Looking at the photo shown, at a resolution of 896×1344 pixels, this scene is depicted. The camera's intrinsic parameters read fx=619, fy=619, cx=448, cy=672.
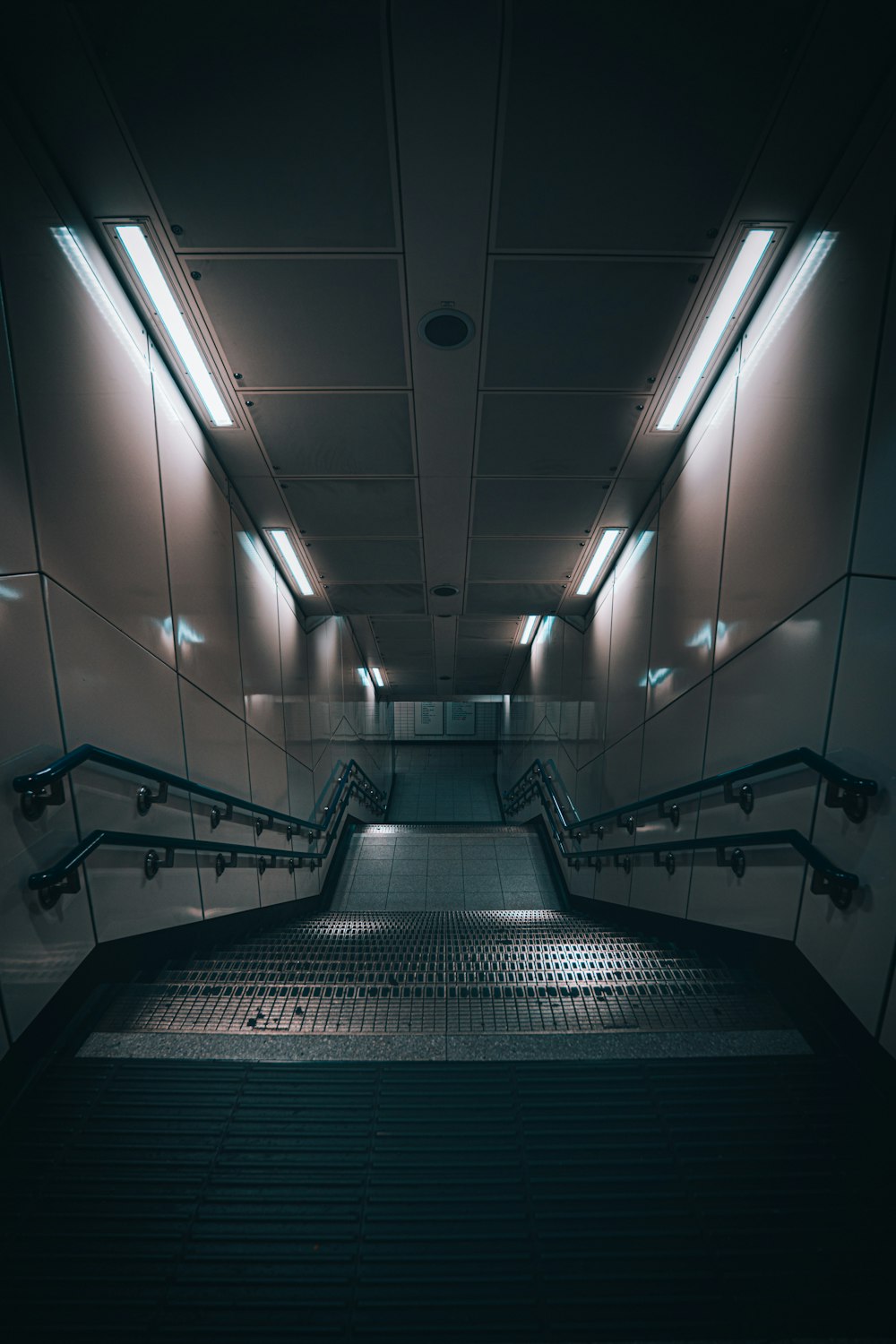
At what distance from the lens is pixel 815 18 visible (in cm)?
175

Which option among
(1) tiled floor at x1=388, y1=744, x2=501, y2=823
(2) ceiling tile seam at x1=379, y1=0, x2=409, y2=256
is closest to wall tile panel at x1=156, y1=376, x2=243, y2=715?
(2) ceiling tile seam at x1=379, y1=0, x2=409, y2=256

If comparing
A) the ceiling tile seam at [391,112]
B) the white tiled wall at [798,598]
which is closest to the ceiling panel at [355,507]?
the white tiled wall at [798,598]

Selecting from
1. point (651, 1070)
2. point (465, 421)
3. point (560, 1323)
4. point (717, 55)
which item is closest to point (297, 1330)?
point (560, 1323)

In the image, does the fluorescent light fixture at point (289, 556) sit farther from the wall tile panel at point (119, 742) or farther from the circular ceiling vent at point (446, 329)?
the circular ceiling vent at point (446, 329)

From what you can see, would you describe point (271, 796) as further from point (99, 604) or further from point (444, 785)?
point (444, 785)

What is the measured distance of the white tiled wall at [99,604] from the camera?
1906 mm

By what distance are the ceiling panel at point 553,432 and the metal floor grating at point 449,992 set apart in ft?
9.73

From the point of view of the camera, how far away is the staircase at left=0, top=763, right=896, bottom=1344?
1278mm

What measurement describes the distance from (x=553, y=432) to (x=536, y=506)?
101cm

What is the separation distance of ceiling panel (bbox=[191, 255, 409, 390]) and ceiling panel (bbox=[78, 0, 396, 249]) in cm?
12

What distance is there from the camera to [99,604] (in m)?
2.45

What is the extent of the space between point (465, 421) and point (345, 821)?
634cm

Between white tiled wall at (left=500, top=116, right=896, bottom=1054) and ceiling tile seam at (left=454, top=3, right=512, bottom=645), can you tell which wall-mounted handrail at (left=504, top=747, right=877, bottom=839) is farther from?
ceiling tile seam at (left=454, top=3, right=512, bottom=645)

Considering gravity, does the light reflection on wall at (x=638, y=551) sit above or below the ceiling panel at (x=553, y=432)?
below
